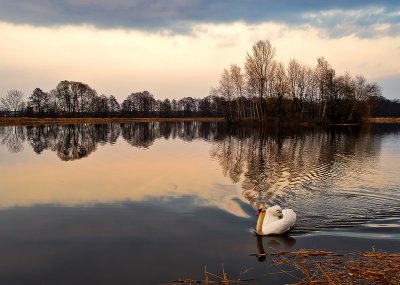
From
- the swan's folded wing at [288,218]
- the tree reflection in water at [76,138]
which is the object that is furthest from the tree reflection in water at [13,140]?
the swan's folded wing at [288,218]

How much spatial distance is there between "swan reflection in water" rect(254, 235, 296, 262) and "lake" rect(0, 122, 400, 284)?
0.03 m

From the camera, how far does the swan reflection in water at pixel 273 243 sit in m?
8.95

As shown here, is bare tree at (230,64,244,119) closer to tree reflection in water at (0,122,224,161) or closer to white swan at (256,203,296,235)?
tree reflection in water at (0,122,224,161)

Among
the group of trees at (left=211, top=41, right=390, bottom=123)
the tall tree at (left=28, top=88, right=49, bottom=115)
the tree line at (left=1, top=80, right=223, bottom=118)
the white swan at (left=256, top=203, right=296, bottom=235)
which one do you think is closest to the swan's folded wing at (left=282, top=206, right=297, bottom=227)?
the white swan at (left=256, top=203, right=296, bottom=235)

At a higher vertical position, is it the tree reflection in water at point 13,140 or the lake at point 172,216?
the tree reflection in water at point 13,140

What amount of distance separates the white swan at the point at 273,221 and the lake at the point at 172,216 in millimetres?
250

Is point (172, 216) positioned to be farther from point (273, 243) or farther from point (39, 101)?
point (39, 101)

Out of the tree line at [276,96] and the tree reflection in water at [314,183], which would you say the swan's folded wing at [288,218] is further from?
the tree line at [276,96]

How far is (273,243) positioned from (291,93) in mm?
71266

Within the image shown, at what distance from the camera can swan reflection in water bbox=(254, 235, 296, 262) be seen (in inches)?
352

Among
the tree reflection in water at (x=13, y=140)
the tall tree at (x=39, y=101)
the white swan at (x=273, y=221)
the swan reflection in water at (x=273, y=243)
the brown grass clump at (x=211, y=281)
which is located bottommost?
the swan reflection in water at (x=273, y=243)

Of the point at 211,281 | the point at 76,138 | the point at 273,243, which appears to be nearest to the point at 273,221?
the point at 273,243

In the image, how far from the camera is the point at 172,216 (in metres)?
11.8

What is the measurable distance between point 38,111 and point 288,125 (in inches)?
3182
